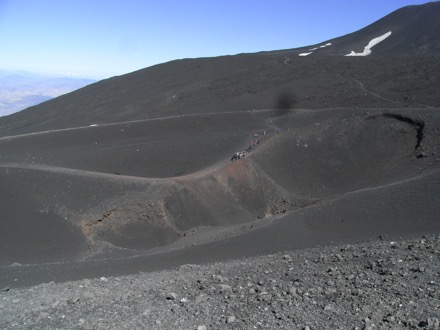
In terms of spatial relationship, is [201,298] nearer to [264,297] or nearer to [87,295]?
[264,297]

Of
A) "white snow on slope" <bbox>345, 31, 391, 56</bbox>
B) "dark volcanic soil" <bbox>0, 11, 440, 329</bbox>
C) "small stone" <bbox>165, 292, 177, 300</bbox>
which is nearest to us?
"dark volcanic soil" <bbox>0, 11, 440, 329</bbox>

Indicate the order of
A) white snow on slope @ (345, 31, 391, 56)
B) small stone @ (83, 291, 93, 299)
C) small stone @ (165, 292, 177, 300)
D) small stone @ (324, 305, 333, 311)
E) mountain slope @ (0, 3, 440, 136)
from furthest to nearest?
white snow on slope @ (345, 31, 391, 56) → mountain slope @ (0, 3, 440, 136) → small stone @ (83, 291, 93, 299) → small stone @ (165, 292, 177, 300) → small stone @ (324, 305, 333, 311)

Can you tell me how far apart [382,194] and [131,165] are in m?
11.6

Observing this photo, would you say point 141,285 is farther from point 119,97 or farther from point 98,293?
point 119,97

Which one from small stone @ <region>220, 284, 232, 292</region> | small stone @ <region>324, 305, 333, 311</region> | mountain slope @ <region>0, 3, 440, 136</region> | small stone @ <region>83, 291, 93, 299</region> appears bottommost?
small stone @ <region>324, 305, 333, 311</region>

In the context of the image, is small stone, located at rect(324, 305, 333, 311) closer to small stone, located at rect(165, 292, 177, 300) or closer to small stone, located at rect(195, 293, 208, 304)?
small stone, located at rect(195, 293, 208, 304)

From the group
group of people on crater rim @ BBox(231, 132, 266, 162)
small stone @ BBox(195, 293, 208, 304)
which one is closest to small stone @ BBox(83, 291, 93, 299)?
small stone @ BBox(195, 293, 208, 304)

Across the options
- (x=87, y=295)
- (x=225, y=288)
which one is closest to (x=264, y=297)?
(x=225, y=288)

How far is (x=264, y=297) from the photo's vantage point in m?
7.36

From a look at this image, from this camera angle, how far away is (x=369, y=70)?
3534 cm

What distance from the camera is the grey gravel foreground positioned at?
6.51 m

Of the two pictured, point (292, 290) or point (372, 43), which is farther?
point (372, 43)

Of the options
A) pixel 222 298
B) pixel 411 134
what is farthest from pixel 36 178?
pixel 411 134

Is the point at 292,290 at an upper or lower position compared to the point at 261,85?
lower
